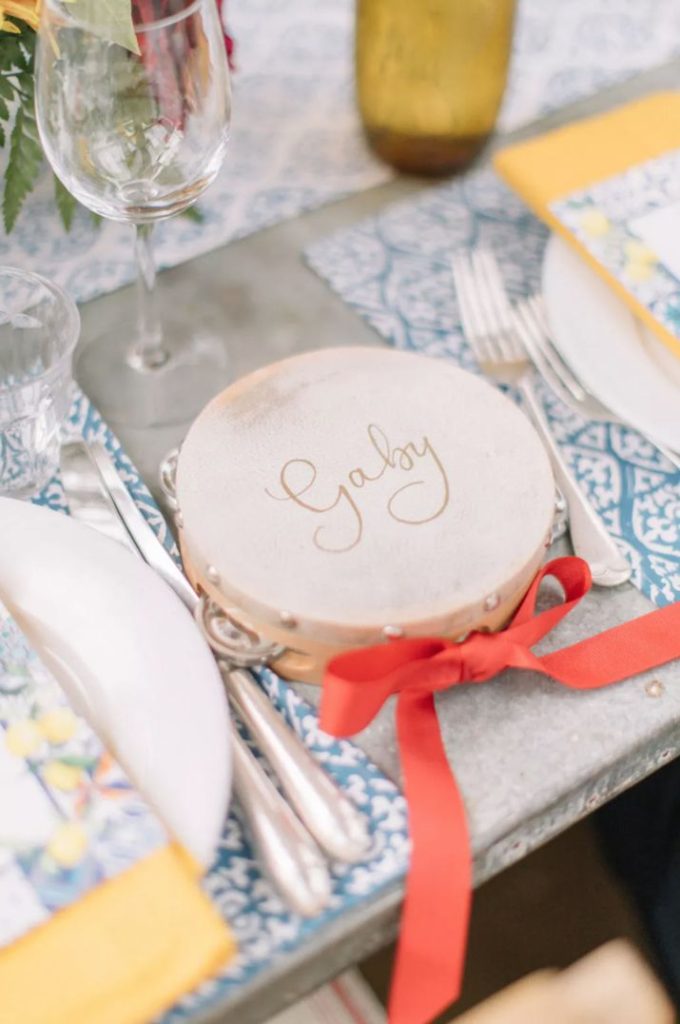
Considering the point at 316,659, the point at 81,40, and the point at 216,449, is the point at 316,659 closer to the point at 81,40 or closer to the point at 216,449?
the point at 216,449

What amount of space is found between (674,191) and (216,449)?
0.35 meters

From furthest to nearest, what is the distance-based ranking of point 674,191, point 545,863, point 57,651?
point 545,863 < point 674,191 < point 57,651

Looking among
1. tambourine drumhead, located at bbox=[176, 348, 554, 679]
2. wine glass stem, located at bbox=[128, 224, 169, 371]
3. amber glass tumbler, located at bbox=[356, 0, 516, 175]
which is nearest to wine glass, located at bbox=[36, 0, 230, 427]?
wine glass stem, located at bbox=[128, 224, 169, 371]

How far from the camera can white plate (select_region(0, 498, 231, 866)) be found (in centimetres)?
42

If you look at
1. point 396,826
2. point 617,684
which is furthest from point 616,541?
point 396,826

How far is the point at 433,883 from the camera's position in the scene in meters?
0.43

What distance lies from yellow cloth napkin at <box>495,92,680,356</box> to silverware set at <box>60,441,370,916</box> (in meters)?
0.35

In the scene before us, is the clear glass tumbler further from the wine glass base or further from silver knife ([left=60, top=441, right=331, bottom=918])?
silver knife ([left=60, top=441, right=331, bottom=918])

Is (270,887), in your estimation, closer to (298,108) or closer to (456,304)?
(456,304)

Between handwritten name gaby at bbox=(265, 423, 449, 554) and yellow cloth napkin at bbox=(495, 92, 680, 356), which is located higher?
yellow cloth napkin at bbox=(495, 92, 680, 356)

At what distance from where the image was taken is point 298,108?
0.86 metres

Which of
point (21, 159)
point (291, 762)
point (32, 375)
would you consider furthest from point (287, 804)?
point (21, 159)

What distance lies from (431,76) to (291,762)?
19.0 inches

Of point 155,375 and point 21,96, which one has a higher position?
point 21,96
